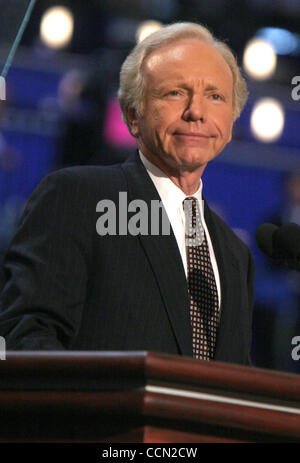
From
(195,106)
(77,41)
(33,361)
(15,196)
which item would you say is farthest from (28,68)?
(33,361)

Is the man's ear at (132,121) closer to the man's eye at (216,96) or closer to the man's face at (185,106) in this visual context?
the man's face at (185,106)

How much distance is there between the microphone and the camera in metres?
1.19

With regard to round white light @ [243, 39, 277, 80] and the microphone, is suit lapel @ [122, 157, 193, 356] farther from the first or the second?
round white light @ [243, 39, 277, 80]

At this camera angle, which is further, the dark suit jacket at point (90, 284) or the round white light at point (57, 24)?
the round white light at point (57, 24)

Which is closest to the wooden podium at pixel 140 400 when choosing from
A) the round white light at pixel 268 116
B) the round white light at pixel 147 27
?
the round white light at pixel 147 27

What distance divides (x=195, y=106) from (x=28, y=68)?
156 inches

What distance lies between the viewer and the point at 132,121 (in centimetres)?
156

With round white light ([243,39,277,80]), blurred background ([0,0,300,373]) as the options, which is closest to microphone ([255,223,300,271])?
blurred background ([0,0,300,373])

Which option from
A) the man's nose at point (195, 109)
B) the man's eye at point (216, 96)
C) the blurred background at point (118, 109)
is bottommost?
the man's nose at point (195, 109)

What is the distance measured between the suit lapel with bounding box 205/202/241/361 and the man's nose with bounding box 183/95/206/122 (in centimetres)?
19

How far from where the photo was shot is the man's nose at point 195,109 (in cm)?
144

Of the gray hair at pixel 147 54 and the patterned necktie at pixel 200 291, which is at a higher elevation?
the gray hair at pixel 147 54

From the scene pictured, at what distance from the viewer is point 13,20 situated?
1.15m

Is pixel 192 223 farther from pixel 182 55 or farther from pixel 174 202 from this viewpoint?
pixel 182 55
